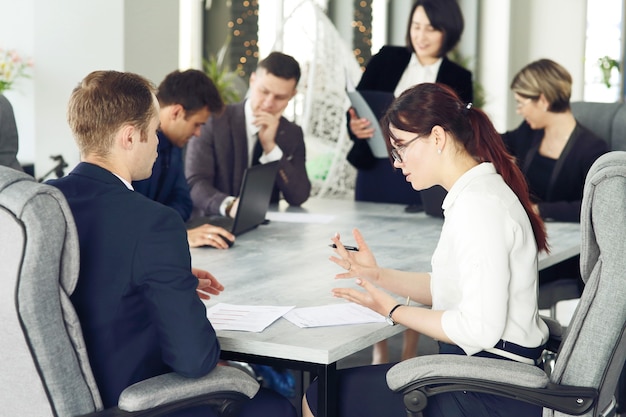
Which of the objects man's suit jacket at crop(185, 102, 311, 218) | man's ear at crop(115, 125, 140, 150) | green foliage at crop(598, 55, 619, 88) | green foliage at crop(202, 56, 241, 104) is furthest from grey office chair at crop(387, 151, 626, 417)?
green foliage at crop(598, 55, 619, 88)

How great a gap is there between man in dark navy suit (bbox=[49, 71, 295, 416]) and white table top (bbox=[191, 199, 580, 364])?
21 cm

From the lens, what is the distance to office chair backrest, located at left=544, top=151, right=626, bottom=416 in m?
2.12

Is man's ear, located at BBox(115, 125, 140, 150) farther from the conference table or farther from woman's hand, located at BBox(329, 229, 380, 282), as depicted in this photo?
woman's hand, located at BBox(329, 229, 380, 282)

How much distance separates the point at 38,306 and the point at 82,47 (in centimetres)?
293

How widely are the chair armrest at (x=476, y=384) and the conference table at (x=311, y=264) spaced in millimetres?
164

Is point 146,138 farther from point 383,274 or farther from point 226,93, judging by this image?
point 226,93

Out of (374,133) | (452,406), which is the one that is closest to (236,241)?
(374,133)

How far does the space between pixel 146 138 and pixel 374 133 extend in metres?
2.25

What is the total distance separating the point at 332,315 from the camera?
2.42 meters

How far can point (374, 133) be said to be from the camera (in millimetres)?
4316

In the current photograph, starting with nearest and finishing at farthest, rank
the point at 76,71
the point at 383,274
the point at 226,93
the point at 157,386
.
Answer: the point at 157,386
the point at 383,274
the point at 76,71
the point at 226,93

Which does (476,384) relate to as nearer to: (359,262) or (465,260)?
(465,260)

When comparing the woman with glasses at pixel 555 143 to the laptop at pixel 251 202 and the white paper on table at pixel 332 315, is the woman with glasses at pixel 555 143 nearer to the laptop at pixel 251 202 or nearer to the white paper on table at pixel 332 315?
the laptop at pixel 251 202

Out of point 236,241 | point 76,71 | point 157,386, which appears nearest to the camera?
point 157,386
